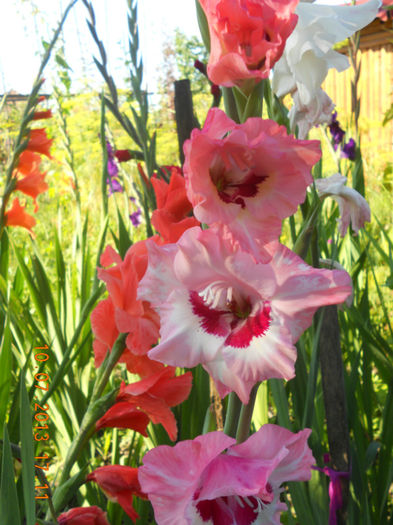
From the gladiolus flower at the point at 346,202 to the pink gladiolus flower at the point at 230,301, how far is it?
0.92 feet

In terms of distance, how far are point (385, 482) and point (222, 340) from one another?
740 millimetres

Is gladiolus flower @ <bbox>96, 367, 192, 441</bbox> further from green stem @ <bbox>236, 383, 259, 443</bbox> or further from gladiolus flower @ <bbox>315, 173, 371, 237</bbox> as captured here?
gladiolus flower @ <bbox>315, 173, 371, 237</bbox>

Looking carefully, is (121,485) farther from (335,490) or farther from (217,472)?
(335,490)

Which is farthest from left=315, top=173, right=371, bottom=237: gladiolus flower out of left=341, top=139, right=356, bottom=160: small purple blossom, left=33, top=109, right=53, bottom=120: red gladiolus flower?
left=341, top=139, right=356, bottom=160: small purple blossom

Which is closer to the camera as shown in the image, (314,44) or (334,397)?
(314,44)

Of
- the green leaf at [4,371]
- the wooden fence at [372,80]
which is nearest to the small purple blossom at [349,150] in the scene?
the green leaf at [4,371]

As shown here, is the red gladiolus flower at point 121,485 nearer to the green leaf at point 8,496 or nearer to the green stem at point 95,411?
the green stem at point 95,411

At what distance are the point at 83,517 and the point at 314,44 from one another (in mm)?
570

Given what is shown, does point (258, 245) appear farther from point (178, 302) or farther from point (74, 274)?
point (74, 274)

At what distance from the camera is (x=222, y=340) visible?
439 mm

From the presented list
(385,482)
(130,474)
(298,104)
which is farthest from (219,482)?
(385,482)

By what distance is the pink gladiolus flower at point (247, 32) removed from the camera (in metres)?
0.42

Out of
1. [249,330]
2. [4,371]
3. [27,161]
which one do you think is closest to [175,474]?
[249,330]

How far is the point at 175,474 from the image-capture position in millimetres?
465
